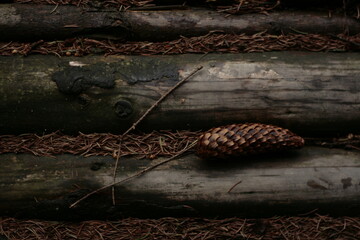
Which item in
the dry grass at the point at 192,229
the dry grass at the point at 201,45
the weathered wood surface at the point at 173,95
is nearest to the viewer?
the dry grass at the point at 192,229

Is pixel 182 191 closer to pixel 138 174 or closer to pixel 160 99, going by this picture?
pixel 138 174

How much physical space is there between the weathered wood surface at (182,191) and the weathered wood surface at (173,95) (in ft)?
1.12

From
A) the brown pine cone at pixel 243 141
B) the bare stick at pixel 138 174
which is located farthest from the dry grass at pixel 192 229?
the brown pine cone at pixel 243 141

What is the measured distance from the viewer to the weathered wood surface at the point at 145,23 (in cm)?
289

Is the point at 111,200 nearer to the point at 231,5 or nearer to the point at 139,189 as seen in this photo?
the point at 139,189

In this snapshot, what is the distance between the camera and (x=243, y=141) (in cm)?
256

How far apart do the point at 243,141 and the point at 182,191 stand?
1.77 feet

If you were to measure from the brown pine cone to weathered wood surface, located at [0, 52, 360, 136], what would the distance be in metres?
0.18

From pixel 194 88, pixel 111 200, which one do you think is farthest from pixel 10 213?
pixel 194 88

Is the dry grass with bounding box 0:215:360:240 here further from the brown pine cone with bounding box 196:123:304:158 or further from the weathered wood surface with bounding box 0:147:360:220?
the brown pine cone with bounding box 196:123:304:158

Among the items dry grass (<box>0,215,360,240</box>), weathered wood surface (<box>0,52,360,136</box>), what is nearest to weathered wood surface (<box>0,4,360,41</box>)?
weathered wood surface (<box>0,52,360,136</box>)

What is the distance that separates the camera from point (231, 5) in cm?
303

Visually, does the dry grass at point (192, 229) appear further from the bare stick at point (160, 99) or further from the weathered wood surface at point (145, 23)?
the weathered wood surface at point (145, 23)

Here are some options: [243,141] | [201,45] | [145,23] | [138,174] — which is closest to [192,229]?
[138,174]
